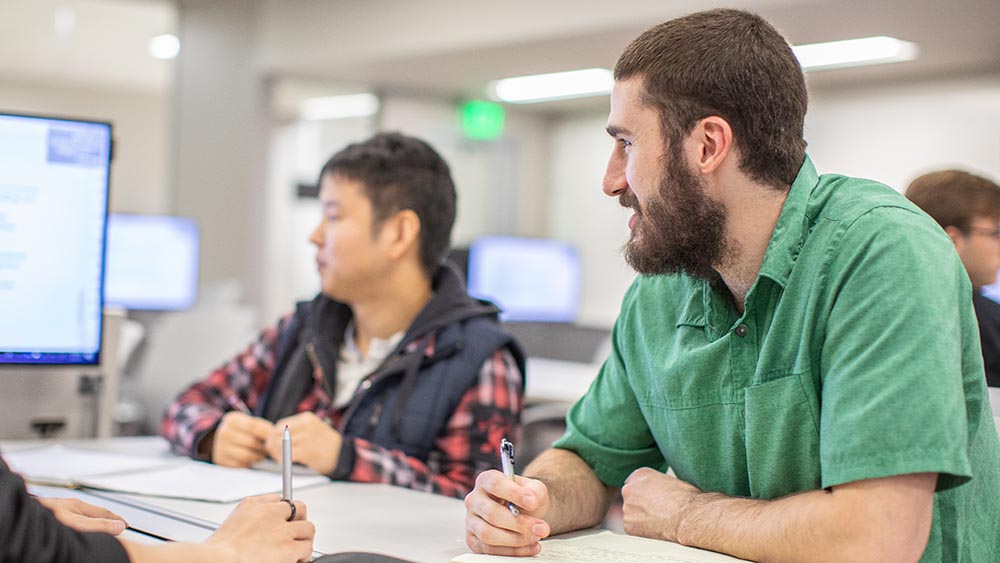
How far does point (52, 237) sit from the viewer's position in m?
2.05

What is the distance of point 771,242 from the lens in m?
1.40

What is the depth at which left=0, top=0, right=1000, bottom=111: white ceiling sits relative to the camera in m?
4.70

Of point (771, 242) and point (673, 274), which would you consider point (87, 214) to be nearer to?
point (673, 274)

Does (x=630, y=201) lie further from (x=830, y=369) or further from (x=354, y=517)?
(x=354, y=517)

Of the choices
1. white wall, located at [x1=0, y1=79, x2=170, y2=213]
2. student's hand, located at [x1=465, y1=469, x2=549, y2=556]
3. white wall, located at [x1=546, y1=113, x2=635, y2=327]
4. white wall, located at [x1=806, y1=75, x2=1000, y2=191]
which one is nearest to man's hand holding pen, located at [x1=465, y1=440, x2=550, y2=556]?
student's hand, located at [x1=465, y1=469, x2=549, y2=556]

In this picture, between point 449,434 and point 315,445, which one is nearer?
point 315,445

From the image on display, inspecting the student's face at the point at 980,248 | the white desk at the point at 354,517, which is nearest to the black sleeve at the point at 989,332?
the student's face at the point at 980,248

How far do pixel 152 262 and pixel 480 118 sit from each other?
268 cm

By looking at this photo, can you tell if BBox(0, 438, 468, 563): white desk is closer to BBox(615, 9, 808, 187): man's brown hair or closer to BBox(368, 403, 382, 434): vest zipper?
BBox(368, 403, 382, 434): vest zipper

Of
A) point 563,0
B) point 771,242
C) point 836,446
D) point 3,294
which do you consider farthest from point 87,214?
point 563,0

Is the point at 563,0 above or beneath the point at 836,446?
above

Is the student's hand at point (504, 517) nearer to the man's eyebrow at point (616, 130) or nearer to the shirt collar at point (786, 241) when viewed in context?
the shirt collar at point (786, 241)

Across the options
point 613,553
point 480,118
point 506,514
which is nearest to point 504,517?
point 506,514

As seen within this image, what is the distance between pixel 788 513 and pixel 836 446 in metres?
0.10
